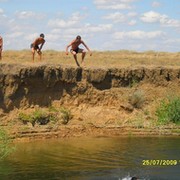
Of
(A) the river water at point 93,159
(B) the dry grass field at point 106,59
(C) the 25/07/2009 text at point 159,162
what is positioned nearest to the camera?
(A) the river water at point 93,159

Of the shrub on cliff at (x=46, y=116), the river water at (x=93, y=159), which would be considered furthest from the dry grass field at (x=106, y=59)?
the river water at (x=93, y=159)

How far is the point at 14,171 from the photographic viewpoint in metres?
14.0

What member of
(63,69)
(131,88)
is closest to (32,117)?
(63,69)

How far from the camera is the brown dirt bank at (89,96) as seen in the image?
20.8 meters

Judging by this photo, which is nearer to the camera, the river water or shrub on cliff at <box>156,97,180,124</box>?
the river water

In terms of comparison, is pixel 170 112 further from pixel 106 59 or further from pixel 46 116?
pixel 106 59

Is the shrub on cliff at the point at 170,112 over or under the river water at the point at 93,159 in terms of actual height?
over

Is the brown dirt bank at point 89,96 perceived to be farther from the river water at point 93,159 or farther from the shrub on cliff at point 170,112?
the river water at point 93,159

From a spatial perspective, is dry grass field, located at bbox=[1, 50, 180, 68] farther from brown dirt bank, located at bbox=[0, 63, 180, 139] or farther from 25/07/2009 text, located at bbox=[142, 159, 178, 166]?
25/07/2009 text, located at bbox=[142, 159, 178, 166]

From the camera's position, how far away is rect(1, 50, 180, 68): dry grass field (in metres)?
27.3

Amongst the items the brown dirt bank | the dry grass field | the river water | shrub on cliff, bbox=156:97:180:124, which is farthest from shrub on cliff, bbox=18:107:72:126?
shrub on cliff, bbox=156:97:180:124

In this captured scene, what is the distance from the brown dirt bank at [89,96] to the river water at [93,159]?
1.01 meters

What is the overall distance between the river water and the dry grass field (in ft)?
22.4

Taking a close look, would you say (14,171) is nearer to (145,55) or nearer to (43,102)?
(43,102)
